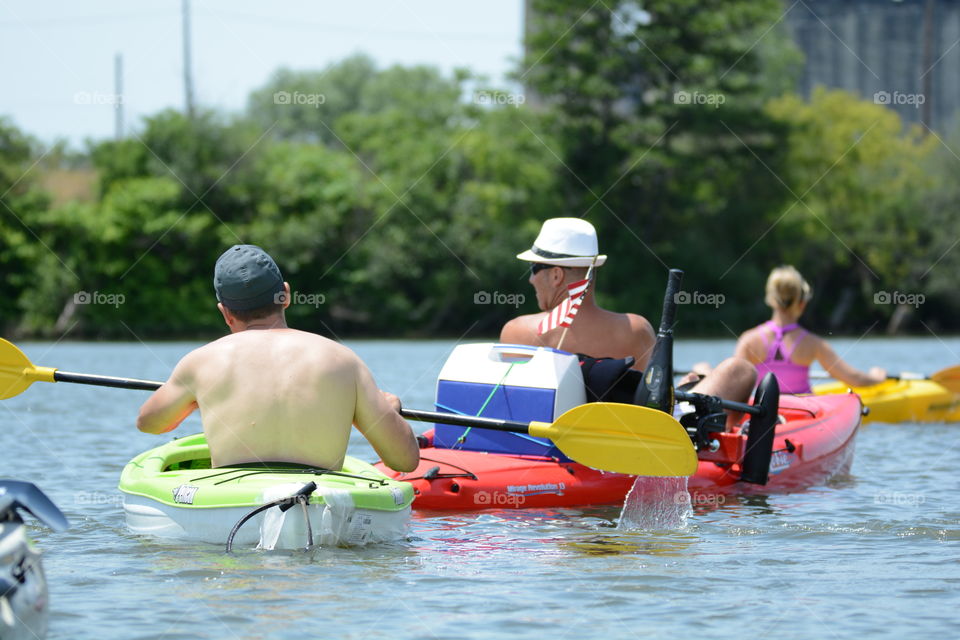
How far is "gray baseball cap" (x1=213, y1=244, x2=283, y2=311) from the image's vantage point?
4.88 m

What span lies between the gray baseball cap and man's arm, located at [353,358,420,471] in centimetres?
47

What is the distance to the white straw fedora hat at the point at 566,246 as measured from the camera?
6.68m

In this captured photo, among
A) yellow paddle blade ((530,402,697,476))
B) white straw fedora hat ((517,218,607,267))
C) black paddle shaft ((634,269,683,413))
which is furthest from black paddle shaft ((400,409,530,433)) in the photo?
white straw fedora hat ((517,218,607,267))

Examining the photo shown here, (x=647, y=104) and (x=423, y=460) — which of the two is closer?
(x=423, y=460)

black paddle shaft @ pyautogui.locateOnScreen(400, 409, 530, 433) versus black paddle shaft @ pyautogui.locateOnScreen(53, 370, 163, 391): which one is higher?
black paddle shaft @ pyautogui.locateOnScreen(53, 370, 163, 391)

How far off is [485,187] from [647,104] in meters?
5.13

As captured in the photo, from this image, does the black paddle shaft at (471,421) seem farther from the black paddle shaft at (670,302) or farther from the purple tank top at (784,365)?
the purple tank top at (784,365)

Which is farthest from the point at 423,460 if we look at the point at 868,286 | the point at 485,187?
the point at 868,286

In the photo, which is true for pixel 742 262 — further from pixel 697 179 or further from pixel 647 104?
pixel 647 104

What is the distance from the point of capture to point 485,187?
34.6 metres

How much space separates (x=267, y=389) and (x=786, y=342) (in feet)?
17.3

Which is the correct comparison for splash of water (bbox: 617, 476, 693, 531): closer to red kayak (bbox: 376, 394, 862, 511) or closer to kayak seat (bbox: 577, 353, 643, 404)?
red kayak (bbox: 376, 394, 862, 511)

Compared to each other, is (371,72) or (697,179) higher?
(371,72)

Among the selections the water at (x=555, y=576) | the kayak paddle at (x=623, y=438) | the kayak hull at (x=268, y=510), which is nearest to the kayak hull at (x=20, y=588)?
the water at (x=555, y=576)
